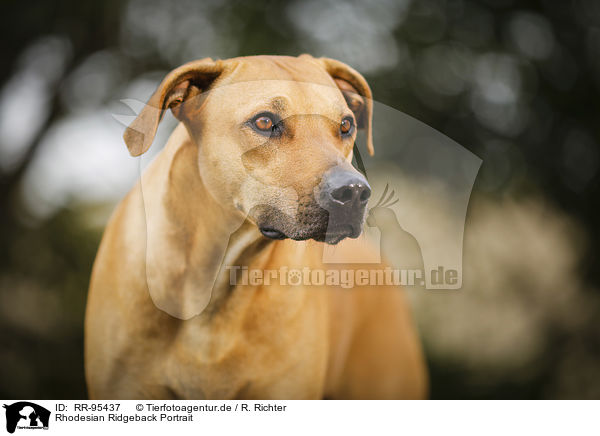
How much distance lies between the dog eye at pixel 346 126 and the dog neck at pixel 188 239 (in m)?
0.46

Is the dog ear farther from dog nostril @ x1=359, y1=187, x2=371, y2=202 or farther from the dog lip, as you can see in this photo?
dog nostril @ x1=359, y1=187, x2=371, y2=202

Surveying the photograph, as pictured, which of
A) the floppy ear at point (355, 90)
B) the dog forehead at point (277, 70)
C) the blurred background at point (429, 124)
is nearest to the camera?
the dog forehead at point (277, 70)

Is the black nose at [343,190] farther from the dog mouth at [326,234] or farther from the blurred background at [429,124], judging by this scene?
the blurred background at [429,124]

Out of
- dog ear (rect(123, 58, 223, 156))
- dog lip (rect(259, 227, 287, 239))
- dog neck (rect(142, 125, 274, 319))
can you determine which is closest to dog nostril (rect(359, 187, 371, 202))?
dog lip (rect(259, 227, 287, 239))

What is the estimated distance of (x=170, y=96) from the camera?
1.60 m

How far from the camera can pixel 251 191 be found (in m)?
1.53

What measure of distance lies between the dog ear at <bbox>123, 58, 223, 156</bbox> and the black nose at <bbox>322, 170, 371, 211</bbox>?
60 cm

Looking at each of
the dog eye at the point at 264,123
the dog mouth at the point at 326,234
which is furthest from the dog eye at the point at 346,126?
the dog mouth at the point at 326,234

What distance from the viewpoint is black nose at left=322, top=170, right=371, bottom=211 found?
137cm

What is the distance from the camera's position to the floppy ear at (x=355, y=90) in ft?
5.81
